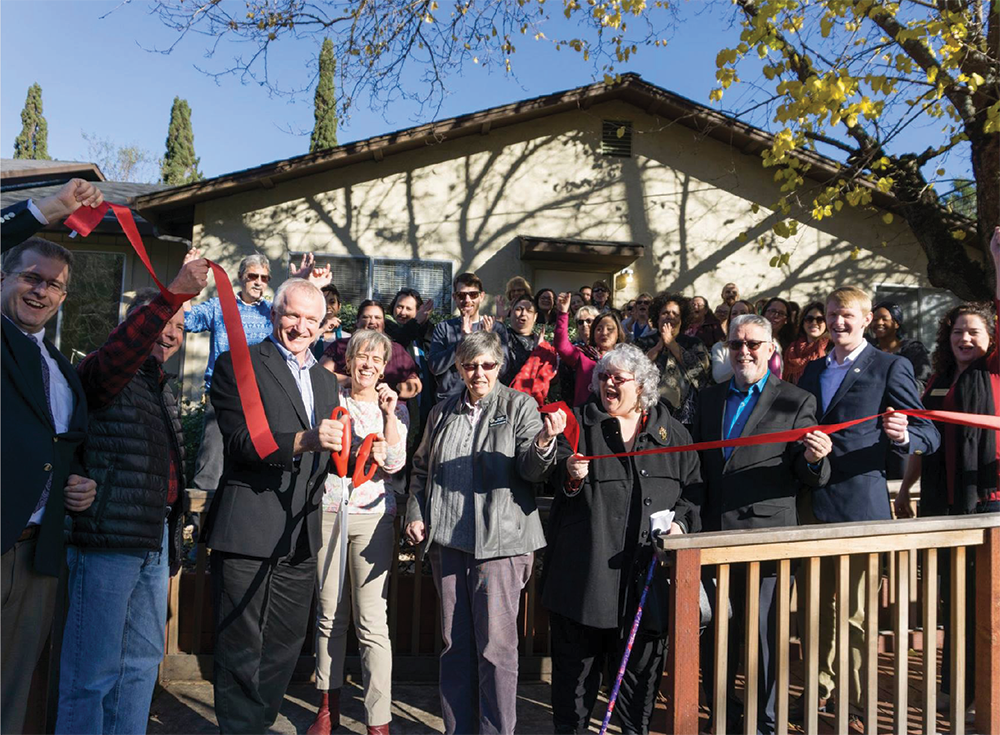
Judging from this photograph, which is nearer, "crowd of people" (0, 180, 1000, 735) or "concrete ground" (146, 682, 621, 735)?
"crowd of people" (0, 180, 1000, 735)

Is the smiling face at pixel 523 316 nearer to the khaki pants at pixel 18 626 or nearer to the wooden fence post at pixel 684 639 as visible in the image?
the wooden fence post at pixel 684 639

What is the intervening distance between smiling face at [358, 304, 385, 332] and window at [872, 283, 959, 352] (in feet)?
31.1

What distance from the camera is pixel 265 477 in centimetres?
350

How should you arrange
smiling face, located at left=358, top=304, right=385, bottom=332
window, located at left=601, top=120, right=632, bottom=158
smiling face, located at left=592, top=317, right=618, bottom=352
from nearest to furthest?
smiling face, located at left=358, top=304, right=385, bottom=332, smiling face, located at left=592, top=317, right=618, bottom=352, window, located at left=601, top=120, right=632, bottom=158

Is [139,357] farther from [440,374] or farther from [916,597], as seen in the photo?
[916,597]

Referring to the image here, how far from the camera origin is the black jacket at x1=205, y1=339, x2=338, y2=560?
3398mm

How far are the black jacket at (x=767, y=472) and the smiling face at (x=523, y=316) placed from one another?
109 inches

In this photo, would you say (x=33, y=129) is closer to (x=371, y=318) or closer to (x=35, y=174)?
(x=35, y=174)

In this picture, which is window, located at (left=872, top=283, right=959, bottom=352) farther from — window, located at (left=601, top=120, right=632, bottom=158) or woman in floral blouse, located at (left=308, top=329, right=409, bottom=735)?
woman in floral blouse, located at (left=308, top=329, right=409, bottom=735)

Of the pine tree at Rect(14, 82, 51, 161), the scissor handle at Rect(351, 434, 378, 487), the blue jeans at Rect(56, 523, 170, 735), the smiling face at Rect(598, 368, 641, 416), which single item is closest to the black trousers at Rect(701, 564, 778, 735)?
the smiling face at Rect(598, 368, 641, 416)

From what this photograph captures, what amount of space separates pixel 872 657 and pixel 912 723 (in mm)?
1697

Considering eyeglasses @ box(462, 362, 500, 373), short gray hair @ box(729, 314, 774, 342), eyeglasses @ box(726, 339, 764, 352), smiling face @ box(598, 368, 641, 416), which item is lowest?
smiling face @ box(598, 368, 641, 416)

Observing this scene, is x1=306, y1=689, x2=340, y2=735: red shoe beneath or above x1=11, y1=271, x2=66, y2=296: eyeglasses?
beneath

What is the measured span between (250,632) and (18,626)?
100 cm
